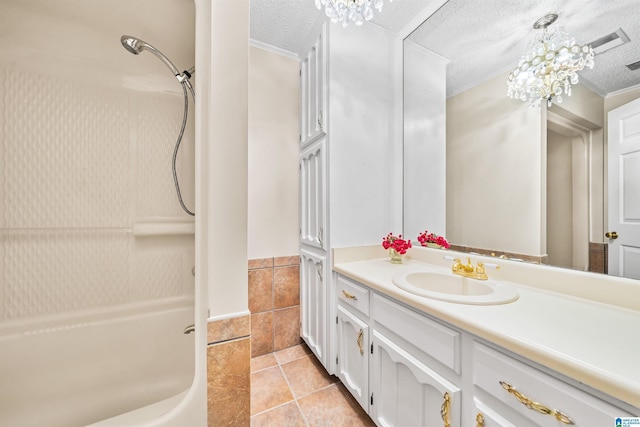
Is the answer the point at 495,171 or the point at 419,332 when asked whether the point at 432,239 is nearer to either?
the point at 495,171

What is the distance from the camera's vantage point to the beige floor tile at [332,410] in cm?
122

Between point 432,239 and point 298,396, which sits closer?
point 298,396

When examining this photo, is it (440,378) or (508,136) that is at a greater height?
(508,136)

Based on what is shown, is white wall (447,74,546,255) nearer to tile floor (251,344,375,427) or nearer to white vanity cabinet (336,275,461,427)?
white vanity cabinet (336,275,461,427)

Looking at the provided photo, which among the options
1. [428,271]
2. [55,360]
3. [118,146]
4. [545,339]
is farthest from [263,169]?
Answer: [545,339]

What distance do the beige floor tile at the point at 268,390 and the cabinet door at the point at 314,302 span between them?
28cm

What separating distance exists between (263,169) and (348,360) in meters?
1.44

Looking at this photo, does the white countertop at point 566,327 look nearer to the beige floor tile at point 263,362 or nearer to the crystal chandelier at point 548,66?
the crystal chandelier at point 548,66

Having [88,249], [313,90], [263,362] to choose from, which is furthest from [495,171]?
[88,249]

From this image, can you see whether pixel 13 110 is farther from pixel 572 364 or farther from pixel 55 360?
pixel 572 364

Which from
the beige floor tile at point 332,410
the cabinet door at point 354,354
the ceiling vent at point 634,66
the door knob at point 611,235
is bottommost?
the beige floor tile at point 332,410

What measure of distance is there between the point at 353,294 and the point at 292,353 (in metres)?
0.94

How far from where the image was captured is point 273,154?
1.88 meters

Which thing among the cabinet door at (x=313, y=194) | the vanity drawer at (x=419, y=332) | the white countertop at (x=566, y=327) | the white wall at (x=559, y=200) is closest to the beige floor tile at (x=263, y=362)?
the cabinet door at (x=313, y=194)
